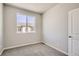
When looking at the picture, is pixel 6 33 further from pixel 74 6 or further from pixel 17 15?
pixel 74 6

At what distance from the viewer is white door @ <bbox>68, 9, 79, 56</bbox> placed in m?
2.40

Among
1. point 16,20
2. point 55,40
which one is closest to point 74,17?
point 55,40

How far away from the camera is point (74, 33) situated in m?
2.48

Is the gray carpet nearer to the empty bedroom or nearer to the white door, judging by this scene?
the empty bedroom

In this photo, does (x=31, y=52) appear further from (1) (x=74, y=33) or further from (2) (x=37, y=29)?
(2) (x=37, y=29)

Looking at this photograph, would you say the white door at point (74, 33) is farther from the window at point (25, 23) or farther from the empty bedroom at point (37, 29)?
the window at point (25, 23)

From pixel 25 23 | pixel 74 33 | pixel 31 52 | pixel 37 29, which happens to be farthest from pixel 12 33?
pixel 74 33

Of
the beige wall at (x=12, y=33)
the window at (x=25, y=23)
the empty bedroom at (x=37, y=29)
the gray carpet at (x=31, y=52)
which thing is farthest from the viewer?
the window at (x=25, y=23)

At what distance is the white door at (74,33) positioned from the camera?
7.87 feet

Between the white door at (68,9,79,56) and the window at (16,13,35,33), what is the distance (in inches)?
122

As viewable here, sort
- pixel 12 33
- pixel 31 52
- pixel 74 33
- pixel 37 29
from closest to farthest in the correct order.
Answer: pixel 74 33, pixel 31 52, pixel 12 33, pixel 37 29

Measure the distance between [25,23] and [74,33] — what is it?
133 inches

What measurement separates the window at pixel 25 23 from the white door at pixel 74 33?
10.2 feet

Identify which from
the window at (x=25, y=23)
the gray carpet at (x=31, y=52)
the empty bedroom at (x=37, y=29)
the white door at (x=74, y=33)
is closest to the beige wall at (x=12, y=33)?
the empty bedroom at (x=37, y=29)
